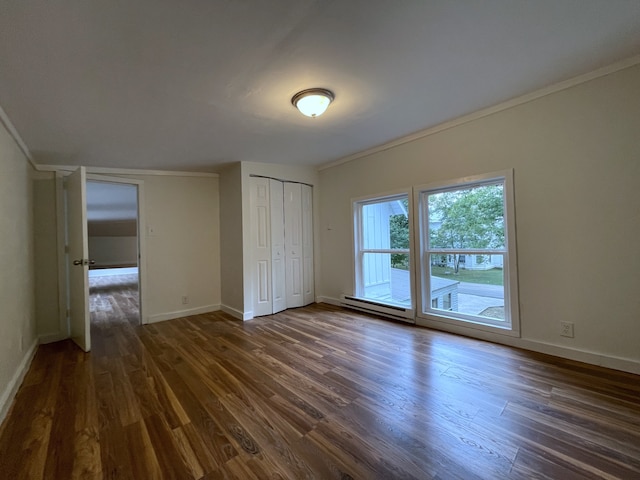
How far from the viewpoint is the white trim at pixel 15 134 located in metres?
2.18

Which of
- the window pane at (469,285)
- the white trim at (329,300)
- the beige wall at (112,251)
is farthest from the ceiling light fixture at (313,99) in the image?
the beige wall at (112,251)

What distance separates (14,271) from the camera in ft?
7.96

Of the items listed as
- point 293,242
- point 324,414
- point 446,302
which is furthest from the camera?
point 293,242

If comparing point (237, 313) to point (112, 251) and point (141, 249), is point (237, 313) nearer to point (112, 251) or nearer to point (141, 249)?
point (141, 249)

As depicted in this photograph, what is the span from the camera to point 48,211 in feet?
11.3

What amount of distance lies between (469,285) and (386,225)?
1360 millimetres

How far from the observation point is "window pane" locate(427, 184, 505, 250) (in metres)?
2.86

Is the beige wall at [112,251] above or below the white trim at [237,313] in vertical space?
above

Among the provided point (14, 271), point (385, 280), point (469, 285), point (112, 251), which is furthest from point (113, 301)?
point (112, 251)

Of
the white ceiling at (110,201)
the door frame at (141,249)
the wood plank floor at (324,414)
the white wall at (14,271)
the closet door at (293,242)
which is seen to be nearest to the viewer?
the wood plank floor at (324,414)

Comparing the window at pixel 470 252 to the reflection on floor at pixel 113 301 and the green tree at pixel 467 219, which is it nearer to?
the green tree at pixel 467 219

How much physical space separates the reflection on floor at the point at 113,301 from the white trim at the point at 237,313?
3.94ft

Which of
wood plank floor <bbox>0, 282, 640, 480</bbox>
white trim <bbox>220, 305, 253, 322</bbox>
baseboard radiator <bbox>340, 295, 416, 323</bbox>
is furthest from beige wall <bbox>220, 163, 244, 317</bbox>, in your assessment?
baseboard radiator <bbox>340, 295, 416, 323</bbox>

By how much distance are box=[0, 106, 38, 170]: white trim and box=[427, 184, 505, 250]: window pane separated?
4.06 meters
